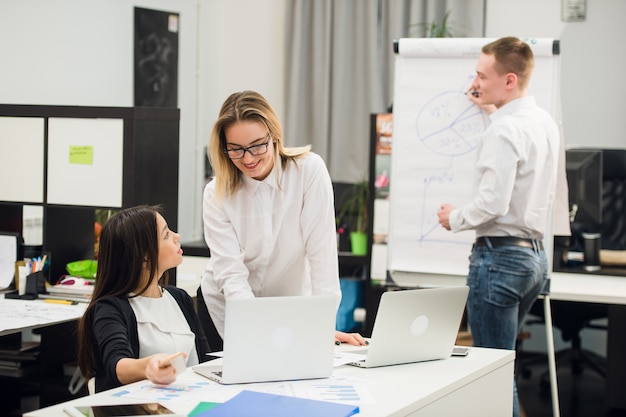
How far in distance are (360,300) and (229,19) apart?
7.80 feet

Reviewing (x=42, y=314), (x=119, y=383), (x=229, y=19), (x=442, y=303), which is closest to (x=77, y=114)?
(x=42, y=314)

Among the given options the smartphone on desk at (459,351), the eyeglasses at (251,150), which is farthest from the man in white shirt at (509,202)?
the eyeglasses at (251,150)

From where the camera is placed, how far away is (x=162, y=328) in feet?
7.32

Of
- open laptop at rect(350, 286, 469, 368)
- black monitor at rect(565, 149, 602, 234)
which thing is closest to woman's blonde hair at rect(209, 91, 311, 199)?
open laptop at rect(350, 286, 469, 368)

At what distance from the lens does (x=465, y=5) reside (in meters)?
5.43

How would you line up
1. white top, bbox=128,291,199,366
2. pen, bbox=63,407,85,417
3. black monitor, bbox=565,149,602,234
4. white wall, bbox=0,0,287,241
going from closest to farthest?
pen, bbox=63,407,85,417, white top, bbox=128,291,199,366, black monitor, bbox=565,149,602,234, white wall, bbox=0,0,287,241

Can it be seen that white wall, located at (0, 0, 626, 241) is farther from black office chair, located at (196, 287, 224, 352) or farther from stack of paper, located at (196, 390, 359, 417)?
stack of paper, located at (196, 390, 359, 417)

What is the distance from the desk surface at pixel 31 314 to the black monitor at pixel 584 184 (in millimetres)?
2340

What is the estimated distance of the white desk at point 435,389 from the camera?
5.73 feet

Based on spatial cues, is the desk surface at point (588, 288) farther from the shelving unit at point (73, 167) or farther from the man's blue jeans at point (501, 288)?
the shelving unit at point (73, 167)

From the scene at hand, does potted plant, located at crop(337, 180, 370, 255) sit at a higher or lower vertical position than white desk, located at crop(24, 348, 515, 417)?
higher

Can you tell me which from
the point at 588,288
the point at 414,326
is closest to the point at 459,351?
the point at 414,326

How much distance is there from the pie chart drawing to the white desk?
4.24 feet

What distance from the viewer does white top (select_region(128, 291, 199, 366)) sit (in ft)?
7.19
